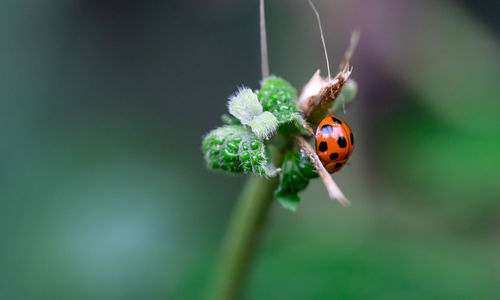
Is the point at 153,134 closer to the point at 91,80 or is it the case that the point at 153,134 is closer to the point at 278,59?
the point at 91,80

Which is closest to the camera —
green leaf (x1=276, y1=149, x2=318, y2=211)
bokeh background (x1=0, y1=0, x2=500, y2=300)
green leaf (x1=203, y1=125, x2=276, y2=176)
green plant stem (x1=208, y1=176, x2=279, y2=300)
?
green leaf (x1=203, y1=125, x2=276, y2=176)

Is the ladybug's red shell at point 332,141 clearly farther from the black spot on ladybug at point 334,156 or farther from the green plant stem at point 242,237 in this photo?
the green plant stem at point 242,237

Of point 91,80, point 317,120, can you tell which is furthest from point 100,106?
point 317,120

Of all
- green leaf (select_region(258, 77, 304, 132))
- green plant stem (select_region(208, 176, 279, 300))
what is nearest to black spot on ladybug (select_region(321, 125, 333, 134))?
green leaf (select_region(258, 77, 304, 132))

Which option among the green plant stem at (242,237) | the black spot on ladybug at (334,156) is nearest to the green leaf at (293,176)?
the green plant stem at (242,237)

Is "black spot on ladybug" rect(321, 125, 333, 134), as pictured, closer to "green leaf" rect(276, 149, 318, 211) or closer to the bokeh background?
"green leaf" rect(276, 149, 318, 211)

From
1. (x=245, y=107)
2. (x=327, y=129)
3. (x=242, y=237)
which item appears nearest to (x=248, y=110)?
(x=245, y=107)

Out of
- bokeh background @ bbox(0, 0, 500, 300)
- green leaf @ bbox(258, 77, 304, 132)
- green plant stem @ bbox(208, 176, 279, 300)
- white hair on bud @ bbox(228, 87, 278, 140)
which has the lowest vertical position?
green plant stem @ bbox(208, 176, 279, 300)
